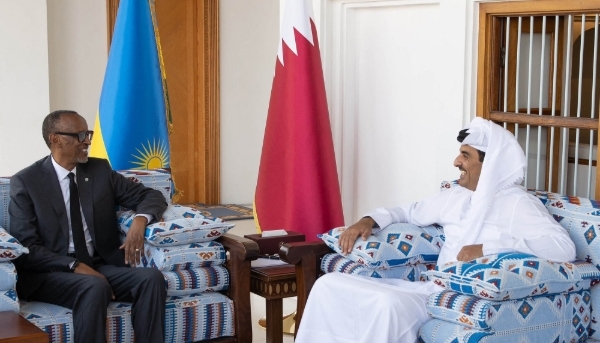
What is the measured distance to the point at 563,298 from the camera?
2949 mm

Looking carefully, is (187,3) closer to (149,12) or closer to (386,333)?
(149,12)

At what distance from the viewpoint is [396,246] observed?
346 centimetres

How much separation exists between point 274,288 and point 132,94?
5.44 ft

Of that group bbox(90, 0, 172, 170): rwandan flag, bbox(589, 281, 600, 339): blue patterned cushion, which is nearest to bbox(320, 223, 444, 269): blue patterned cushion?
bbox(589, 281, 600, 339): blue patterned cushion

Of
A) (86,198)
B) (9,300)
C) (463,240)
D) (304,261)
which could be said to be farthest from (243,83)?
(9,300)

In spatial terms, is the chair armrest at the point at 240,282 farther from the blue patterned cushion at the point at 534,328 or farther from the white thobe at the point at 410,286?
the blue patterned cushion at the point at 534,328

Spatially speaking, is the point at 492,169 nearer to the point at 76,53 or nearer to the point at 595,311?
the point at 595,311

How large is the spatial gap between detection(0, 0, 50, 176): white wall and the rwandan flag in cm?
226

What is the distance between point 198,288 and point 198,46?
4.87 metres

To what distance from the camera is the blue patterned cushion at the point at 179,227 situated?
3.61m

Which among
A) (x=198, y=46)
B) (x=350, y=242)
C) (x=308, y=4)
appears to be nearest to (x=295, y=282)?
(x=350, y=242)

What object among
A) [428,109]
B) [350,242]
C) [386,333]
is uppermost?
[428,109]

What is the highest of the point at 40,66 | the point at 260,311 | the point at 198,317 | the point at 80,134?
the point at 40,66

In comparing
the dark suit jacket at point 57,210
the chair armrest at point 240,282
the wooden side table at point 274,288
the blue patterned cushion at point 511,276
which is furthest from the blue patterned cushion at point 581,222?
the dark suit jacket at point 57,210
